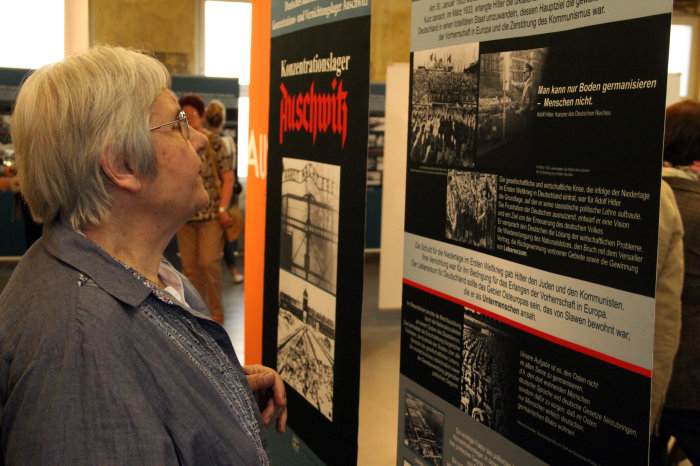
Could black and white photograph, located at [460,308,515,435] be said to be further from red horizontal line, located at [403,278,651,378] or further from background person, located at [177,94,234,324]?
background person, located at [177,94,234,324]

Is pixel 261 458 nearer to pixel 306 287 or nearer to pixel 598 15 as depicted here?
pixel 598 15

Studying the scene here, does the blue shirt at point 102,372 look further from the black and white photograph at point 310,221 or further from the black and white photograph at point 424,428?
the black and white photograph at point 310,221

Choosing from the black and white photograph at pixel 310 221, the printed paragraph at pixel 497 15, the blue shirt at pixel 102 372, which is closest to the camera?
the blue shirt at pixel 102 372

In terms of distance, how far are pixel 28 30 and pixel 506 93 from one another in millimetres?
10169

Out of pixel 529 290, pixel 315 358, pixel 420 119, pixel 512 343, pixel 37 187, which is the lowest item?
pixel 315 358

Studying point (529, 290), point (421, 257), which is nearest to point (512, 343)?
point (529, 290)

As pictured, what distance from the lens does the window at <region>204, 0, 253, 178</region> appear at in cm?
1159

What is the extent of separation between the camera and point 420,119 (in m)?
2.17

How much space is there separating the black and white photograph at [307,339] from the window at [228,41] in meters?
8.37

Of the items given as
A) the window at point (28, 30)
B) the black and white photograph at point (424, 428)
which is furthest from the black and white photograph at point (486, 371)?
the window at point (28, 30)

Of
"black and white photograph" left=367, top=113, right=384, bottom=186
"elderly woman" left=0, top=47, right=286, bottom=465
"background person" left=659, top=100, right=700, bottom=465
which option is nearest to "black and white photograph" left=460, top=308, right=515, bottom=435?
"elderly woman" left=0, top=47, right=286, bottom=465

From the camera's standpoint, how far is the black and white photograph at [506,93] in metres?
1.71

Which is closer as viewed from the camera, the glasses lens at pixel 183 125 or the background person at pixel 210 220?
the glasses lens at pixel 183 125

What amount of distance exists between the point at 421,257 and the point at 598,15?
91cm
